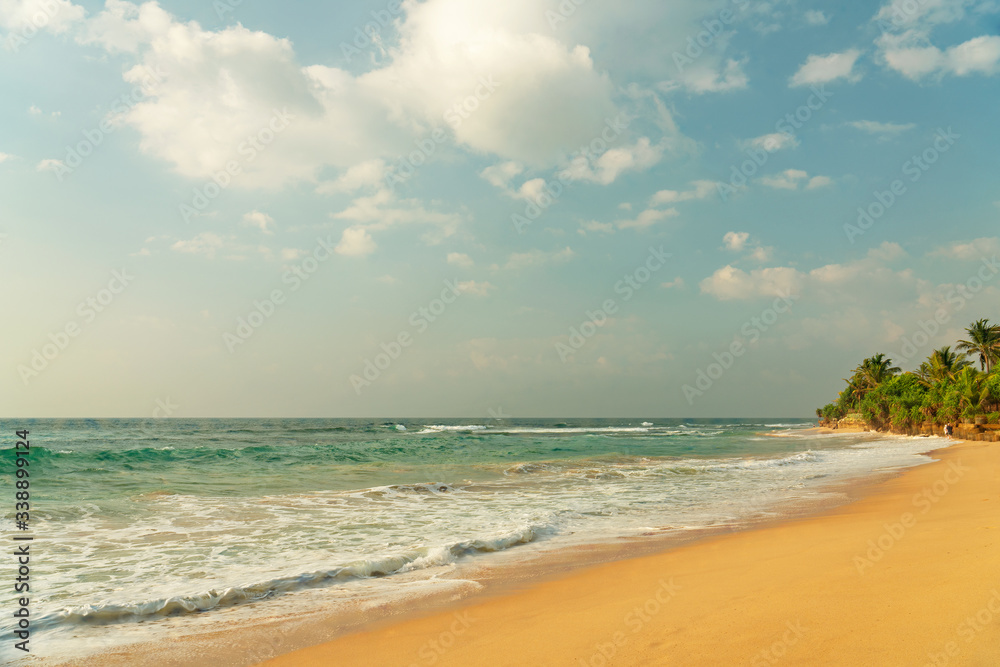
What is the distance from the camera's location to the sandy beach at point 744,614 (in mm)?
3828

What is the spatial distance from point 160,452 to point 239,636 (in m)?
28.4

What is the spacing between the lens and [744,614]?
15.2 feet

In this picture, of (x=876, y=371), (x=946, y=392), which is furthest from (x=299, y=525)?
(x=876, y=371)

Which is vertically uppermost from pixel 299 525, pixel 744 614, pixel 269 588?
pixel 744 614

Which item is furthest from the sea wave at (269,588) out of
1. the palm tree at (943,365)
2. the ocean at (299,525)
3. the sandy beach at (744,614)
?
the palm tree at (943,365)

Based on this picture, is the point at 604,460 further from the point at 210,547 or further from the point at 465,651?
the point at 465,651

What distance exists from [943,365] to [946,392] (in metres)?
11.9

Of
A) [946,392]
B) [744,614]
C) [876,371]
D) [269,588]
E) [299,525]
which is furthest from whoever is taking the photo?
[876,371]

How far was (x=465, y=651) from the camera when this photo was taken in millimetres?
4371

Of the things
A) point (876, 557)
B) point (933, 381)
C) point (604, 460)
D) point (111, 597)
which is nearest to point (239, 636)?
point (111, 597)

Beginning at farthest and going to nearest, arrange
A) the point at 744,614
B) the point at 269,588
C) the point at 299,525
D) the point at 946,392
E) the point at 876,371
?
the point at 876,371
the point at 946,392
the point at 299,525
the point at 269,588
the point at 744,614

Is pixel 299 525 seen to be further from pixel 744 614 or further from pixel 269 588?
pixel 744 614

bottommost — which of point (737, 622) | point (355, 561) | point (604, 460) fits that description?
point (604, 460)

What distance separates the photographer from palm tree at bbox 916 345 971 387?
51031mm
